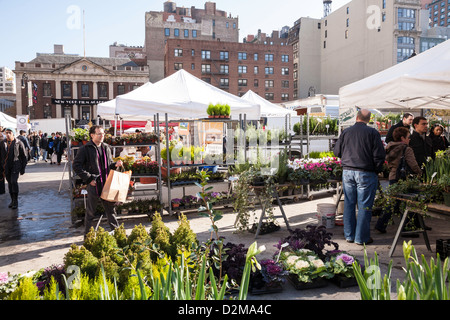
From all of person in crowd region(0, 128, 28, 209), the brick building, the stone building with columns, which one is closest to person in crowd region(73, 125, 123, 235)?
person in crowd region(0, 128, 28, 209)

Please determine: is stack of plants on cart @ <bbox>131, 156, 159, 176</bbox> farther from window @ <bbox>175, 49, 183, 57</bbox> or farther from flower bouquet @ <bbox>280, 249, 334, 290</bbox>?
window @ <bbox>175, 49, 183, 57</bbox>

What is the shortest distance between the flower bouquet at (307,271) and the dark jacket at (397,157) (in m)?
2.74

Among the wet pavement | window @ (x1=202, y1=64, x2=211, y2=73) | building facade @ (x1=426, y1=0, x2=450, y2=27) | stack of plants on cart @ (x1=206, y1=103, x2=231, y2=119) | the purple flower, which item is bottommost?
the wet pavement

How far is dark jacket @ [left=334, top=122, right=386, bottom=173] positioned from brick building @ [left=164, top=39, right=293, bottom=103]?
2336 inches

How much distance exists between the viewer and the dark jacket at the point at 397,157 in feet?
19.7

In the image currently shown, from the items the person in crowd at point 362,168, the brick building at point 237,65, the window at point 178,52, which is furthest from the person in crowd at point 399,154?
the window at point 178,52

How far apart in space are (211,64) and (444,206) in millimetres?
63522

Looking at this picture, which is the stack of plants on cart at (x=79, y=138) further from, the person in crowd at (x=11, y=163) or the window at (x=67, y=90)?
the window at (x=67, y=90)

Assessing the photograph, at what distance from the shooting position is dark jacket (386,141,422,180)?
236 inches

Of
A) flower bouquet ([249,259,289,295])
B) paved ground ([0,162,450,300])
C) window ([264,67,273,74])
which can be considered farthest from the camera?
window ([264,67,273,74])

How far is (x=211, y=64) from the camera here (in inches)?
2566

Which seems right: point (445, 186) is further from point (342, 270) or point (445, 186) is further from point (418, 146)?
point (418, 146)

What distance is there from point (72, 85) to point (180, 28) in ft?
95.9
